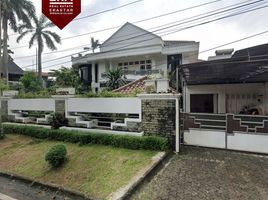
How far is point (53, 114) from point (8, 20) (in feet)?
69.2

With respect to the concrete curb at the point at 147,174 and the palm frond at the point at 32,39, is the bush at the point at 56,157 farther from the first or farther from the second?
the palm frond at the point at 32,39

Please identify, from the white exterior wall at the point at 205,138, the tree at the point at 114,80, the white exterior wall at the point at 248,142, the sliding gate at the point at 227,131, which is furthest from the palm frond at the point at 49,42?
the white exterior wall at the point at 248,142

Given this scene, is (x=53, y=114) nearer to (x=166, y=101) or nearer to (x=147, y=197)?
(x=166, y=101)

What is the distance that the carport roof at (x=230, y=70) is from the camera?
868 cm

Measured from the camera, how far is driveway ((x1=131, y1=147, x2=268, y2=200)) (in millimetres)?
4910

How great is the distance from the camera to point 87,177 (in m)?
6.03

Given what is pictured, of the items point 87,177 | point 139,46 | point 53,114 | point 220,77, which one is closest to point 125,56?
point 139,46

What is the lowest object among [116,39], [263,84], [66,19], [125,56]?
[263,84]

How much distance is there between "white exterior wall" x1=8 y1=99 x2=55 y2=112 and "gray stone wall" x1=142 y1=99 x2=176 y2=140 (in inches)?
172

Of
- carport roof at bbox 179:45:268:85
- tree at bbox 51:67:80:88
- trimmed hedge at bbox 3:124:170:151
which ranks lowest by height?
trimmed hedge at bbox 3:124:170:151

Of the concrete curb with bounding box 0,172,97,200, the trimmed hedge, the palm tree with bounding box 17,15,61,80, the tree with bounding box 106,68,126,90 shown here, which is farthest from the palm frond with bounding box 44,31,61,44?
the concrete curb with bounding box 0,172,97,200

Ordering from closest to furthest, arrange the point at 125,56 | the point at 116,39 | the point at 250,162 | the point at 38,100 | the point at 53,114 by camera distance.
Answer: the point at 250,162 → the point at 53,114 → the point at 38,100 → the point at 125,56 → the point at 116,39

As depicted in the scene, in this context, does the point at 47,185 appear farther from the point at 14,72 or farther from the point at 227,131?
the point at 14,72

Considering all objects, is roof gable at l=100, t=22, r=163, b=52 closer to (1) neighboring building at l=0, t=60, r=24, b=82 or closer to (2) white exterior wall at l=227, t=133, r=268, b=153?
(2) white exterior wall at l=227, t=133, r=268, b=153
